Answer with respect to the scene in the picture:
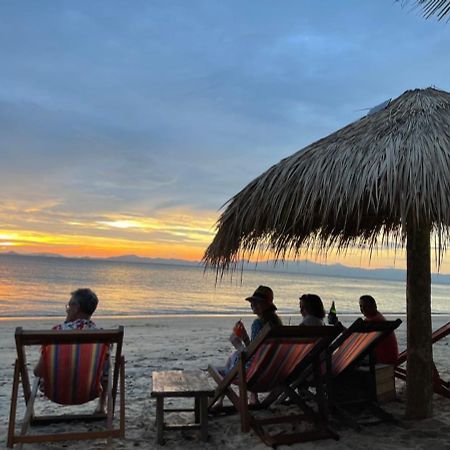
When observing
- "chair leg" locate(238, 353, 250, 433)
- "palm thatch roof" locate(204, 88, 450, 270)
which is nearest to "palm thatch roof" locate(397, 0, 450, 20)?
"palm thatch roof" locate(204, 88, 450, 270)

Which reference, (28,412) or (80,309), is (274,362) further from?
(28,412)

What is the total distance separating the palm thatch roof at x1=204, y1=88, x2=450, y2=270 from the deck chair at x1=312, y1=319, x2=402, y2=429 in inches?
27.8

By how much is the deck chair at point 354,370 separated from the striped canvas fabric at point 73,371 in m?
1.57

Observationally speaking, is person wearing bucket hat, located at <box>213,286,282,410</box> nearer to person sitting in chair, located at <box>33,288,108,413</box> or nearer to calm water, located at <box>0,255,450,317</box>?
person sitting in chair, located at <box>33,288,108,413</box>

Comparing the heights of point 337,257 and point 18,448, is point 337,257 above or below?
above

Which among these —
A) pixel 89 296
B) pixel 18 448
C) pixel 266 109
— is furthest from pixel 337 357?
pixel 266 109

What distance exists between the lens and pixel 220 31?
8664 millimetres

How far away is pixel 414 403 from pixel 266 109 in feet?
26.6

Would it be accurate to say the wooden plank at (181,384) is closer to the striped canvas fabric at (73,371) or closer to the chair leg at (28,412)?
the striped canvas fabric at (73,371)

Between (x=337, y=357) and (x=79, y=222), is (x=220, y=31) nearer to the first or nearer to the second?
(x=337, y=357)

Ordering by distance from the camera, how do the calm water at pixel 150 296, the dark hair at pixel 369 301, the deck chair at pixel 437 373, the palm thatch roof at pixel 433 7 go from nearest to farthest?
the palm thatch roof at pixel 433 7
the deck chair at pixel 437 373
the dark hair at pixel 369 301
the calm water at pixel 150 296

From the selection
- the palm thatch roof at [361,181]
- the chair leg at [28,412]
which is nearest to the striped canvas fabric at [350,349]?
the palm thatch roof at [361,181]

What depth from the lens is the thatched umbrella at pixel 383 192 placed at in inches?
108

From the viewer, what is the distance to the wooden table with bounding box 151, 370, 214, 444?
292 centimetres
